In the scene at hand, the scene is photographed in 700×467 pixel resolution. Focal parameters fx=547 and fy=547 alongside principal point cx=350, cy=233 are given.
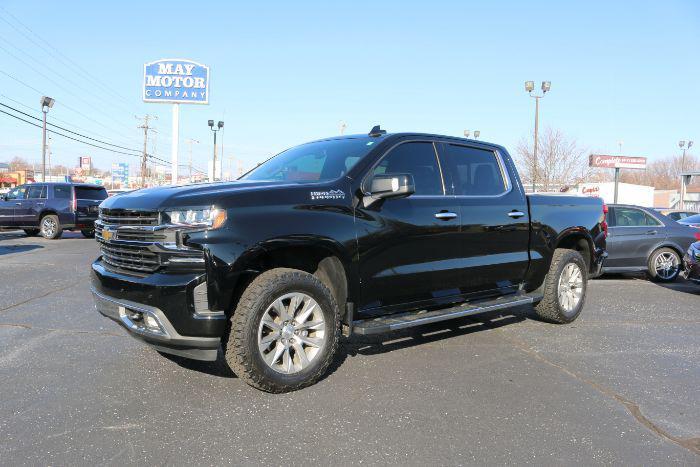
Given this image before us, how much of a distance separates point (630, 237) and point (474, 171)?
611 cm

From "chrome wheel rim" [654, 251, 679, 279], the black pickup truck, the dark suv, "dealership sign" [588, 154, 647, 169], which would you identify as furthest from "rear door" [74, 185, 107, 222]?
"dealership sign" [588, 154, 647, 169]

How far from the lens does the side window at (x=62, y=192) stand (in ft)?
60.8

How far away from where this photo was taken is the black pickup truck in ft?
12.1

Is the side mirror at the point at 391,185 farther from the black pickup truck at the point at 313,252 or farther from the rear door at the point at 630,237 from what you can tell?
the rear door at the point at 630,237

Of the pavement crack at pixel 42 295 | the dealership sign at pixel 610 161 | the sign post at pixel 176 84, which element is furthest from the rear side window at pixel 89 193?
the dealership sign at pixel 610 161

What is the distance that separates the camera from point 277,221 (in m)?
3.93

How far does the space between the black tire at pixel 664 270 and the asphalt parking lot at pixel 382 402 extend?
4571 mm

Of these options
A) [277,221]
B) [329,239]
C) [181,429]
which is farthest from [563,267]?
[181,429]

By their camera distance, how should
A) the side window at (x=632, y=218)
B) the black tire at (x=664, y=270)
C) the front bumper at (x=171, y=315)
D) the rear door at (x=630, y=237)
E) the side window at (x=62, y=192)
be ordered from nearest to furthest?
the front bumper at (x=171, y=315) → the rear door at (x=630, y=237) → the black tire at (x=664, y=270) → the side window at (x=632, y=218) → the side window at (x=62, y=192)

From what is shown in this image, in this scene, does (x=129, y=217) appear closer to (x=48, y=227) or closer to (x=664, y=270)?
(x=664, y=270)

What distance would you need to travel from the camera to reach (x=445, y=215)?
197 inches

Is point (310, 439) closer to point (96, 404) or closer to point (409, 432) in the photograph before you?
point (409, 432)

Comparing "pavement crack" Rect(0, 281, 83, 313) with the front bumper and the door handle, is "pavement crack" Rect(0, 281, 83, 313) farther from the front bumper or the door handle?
the door handle

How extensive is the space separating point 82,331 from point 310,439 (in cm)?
353
